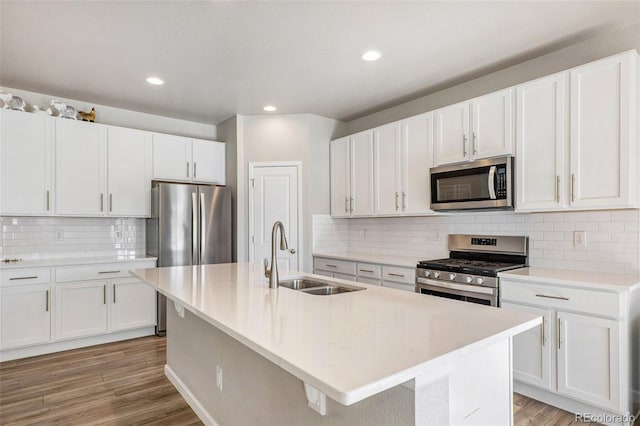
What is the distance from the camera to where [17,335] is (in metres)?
3.38

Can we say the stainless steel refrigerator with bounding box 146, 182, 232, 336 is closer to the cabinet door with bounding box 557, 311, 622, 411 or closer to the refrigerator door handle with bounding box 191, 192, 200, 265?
the refrigerator door handle with bounding box 191, 192, 200, 265

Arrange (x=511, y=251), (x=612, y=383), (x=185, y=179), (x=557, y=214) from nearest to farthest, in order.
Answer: (x=612, y=383), (x=557, y=214), (x=511, y=251), (x=185, y=179)

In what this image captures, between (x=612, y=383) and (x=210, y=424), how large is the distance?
2.44 m

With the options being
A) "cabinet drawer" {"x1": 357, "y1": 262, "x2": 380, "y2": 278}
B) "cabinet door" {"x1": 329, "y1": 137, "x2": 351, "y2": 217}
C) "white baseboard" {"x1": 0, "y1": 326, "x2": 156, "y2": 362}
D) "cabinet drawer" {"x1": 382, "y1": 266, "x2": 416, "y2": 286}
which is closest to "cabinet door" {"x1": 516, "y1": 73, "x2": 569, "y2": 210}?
"cabinet drawer" {"x1": 382, "y1": 266, "x2": 416, "y2": 286}

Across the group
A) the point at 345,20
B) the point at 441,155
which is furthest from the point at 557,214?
the point at 345,20

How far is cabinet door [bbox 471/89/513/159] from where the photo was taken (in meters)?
2.95

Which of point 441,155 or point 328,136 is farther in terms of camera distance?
point 328,136

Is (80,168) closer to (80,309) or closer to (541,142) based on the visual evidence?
(80,309)

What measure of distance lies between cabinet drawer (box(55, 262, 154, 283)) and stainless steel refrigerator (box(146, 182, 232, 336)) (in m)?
→ 0.35

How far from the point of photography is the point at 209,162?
483 centimetres

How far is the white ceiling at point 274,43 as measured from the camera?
238 centimetres

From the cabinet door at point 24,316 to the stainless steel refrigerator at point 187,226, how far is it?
1039 millimetres

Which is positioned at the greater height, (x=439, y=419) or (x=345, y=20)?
(x=345, y=20)

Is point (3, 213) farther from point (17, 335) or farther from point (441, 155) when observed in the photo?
point (441, 155)
